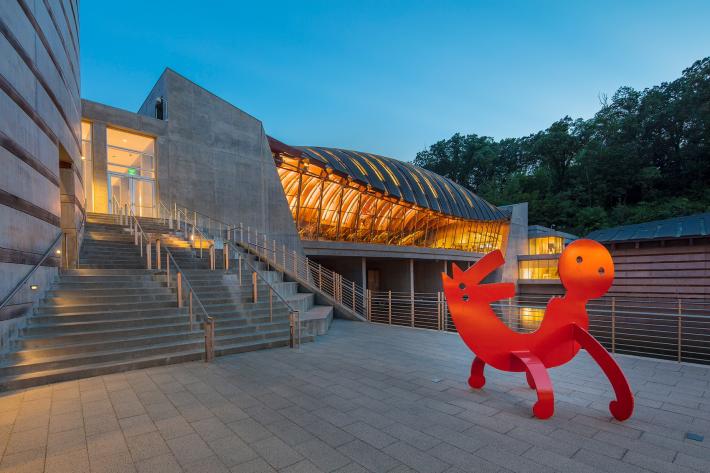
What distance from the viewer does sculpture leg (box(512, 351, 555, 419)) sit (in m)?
4.69

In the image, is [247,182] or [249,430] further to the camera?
[247,182]

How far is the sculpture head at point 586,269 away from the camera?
5.09m

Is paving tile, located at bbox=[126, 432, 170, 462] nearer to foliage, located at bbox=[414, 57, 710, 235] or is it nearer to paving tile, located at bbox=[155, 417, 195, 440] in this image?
paving tile, located at bbox=[155, 417, 195, 440]

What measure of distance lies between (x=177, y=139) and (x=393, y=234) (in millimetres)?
15977

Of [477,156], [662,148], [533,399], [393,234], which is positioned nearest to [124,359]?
[533,399]

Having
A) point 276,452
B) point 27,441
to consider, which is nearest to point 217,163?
point 27,441

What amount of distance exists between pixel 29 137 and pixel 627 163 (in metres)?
62.0

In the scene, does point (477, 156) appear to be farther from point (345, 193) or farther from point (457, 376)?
point (457, 376)

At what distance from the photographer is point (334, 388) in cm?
596

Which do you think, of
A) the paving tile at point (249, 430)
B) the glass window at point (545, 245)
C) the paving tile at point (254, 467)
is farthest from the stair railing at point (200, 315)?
the glass window at point (545, 245)

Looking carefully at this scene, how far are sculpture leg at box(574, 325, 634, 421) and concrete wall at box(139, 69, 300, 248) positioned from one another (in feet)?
53.2

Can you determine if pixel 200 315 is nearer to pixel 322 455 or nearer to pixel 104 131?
pixel 322 455

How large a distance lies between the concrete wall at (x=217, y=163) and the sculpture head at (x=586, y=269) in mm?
15868

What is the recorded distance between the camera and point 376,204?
2617cm
